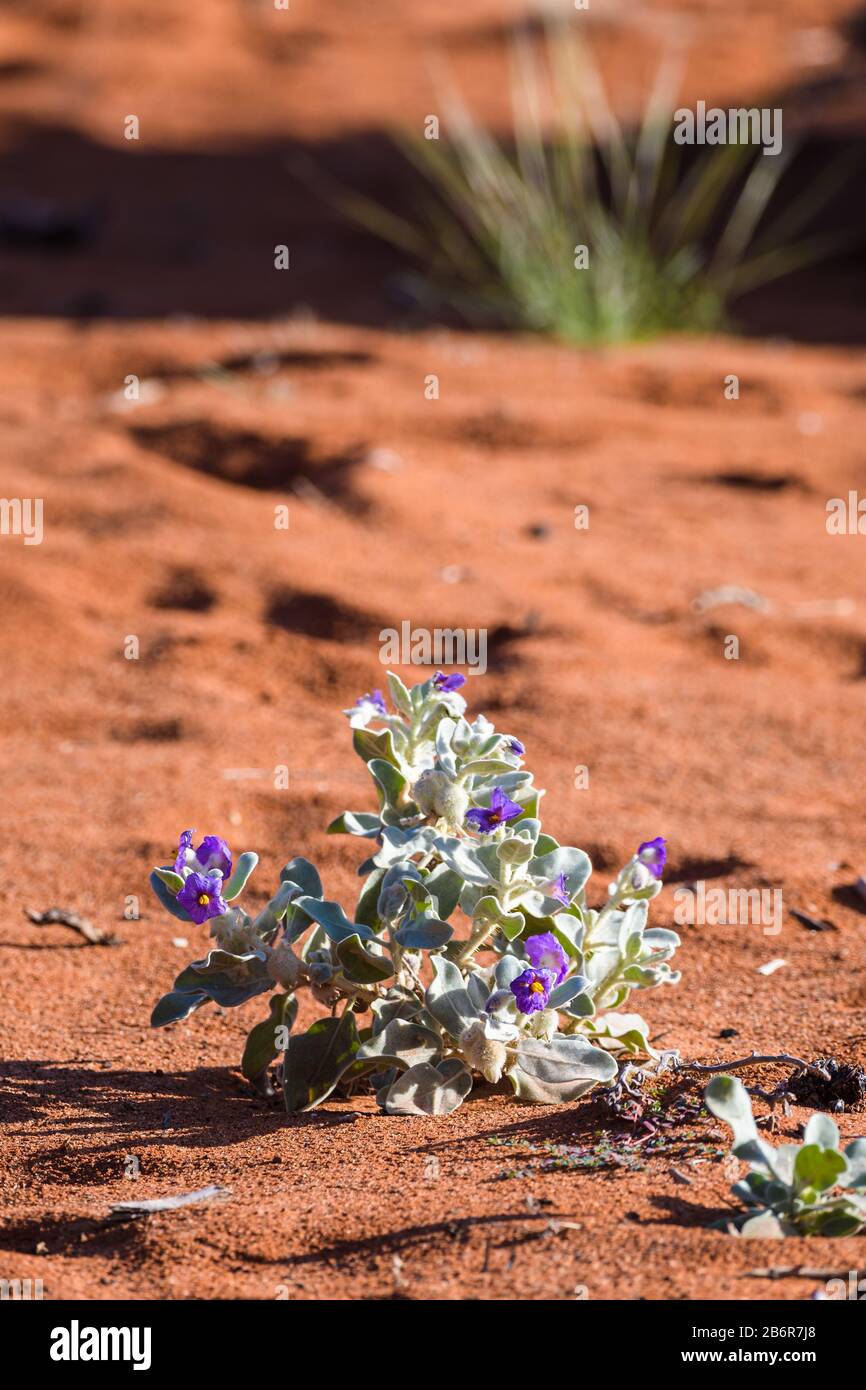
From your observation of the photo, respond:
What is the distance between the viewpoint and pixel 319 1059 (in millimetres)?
2156

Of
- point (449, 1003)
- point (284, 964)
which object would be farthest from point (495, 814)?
point (284, 964)

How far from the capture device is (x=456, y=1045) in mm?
2146

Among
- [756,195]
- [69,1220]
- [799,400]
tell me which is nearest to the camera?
[69,1220]

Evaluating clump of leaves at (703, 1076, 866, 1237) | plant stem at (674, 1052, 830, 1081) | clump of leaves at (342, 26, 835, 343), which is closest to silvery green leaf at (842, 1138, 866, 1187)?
clump of leaves at (703, 1076, 866, 1237)

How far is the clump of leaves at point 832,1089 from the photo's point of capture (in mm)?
2131

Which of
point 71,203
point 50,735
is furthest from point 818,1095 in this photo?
point 71,203

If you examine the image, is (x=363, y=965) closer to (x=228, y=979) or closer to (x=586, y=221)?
(x=228, y=979)

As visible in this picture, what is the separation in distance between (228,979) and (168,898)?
150 mm

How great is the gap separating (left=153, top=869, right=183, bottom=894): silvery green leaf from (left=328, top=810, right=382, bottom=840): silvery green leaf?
0.22 m

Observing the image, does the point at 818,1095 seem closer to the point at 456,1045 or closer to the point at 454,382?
the point at 456,1045

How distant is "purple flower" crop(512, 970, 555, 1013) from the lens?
6.25 feet

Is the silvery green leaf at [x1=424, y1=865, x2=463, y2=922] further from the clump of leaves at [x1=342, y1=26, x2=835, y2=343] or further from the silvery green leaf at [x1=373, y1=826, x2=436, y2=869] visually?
the clump of leaves at [x1=342, y1=26, x2=835, y2=343]
